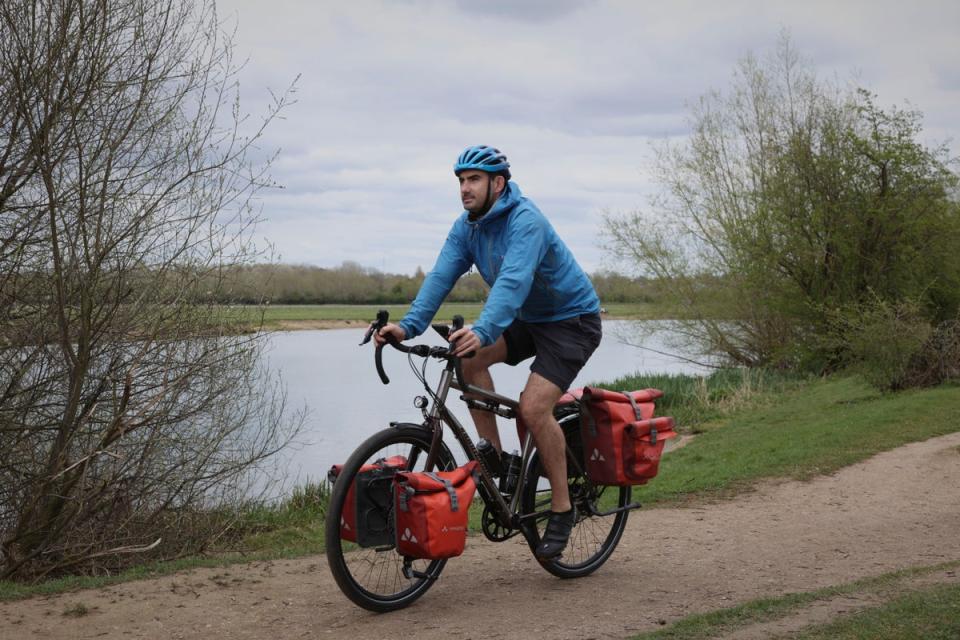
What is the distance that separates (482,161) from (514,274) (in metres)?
0.59

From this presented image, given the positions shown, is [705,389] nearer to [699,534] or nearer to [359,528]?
[699,534]

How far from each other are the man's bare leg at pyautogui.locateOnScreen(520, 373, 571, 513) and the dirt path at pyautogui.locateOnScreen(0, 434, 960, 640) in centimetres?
53

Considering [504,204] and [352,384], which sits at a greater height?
[504,204]

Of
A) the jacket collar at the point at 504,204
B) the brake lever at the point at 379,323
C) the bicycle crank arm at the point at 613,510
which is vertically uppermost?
the jacket collar at the point at 504,204

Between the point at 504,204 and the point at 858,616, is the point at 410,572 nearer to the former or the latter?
the point at 504,204

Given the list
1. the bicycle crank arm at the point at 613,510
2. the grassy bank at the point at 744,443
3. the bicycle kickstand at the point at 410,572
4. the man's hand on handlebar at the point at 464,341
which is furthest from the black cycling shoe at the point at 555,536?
the grassy bank at the point at 744,443

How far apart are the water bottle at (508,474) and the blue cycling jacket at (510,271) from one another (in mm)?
749

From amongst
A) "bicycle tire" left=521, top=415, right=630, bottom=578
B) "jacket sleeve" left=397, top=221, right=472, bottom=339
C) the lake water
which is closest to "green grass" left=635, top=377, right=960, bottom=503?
the lake water

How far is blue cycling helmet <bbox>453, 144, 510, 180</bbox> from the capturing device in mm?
5008

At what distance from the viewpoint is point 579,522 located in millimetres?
5785

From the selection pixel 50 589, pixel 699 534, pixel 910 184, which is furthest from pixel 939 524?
pixel 910 184

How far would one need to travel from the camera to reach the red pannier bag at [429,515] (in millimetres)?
4668

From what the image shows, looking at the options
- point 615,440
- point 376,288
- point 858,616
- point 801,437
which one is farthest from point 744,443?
point 376,288

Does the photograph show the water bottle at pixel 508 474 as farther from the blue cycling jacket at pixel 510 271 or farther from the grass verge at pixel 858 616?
the grass verge at pixel 858 616
